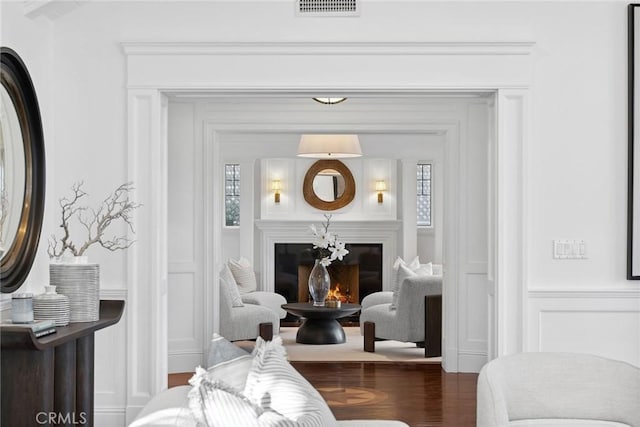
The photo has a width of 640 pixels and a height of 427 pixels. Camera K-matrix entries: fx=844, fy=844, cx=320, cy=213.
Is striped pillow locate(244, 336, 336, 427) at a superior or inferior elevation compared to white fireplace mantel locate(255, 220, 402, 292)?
Result: inferior

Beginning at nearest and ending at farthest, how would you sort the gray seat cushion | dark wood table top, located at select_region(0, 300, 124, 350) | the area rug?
1. dark wood table top, located at select_region(0, 300, 124, 350)
2. the area rug
3. the gray seat cushion

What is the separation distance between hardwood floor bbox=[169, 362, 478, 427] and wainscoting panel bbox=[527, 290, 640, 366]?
0.87 metres

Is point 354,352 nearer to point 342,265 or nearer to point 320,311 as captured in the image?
point 320,311

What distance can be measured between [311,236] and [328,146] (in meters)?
2.43

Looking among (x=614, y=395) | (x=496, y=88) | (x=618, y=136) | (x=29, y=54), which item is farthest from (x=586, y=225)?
(x=29, y=54)

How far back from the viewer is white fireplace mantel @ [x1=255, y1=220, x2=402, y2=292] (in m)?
11.4

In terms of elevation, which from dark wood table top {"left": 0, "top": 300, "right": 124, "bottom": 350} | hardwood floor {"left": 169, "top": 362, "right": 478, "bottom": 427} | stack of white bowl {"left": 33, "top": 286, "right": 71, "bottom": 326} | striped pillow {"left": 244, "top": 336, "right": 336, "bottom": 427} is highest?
stack of white bowl {"left": 33, "top": 286, "right": 71, "bottom": 326}

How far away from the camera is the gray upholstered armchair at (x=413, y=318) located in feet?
26.3

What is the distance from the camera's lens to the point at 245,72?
488 cm

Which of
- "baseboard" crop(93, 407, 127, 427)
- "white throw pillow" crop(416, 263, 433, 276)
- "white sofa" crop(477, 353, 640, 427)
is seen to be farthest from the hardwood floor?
"white throw pillow" crop(416, 263, 433, 276)

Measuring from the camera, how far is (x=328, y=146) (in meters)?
9.22

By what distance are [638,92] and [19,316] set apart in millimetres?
3553

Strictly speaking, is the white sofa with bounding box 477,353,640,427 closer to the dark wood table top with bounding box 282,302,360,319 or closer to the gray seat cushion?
the dark wood table top with bounding box 282,302,360,319

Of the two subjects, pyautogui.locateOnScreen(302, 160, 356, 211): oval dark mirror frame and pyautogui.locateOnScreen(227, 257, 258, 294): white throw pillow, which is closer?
pyautogui.locateOnScreen(227, 257, 258, 294): white throw pillow
